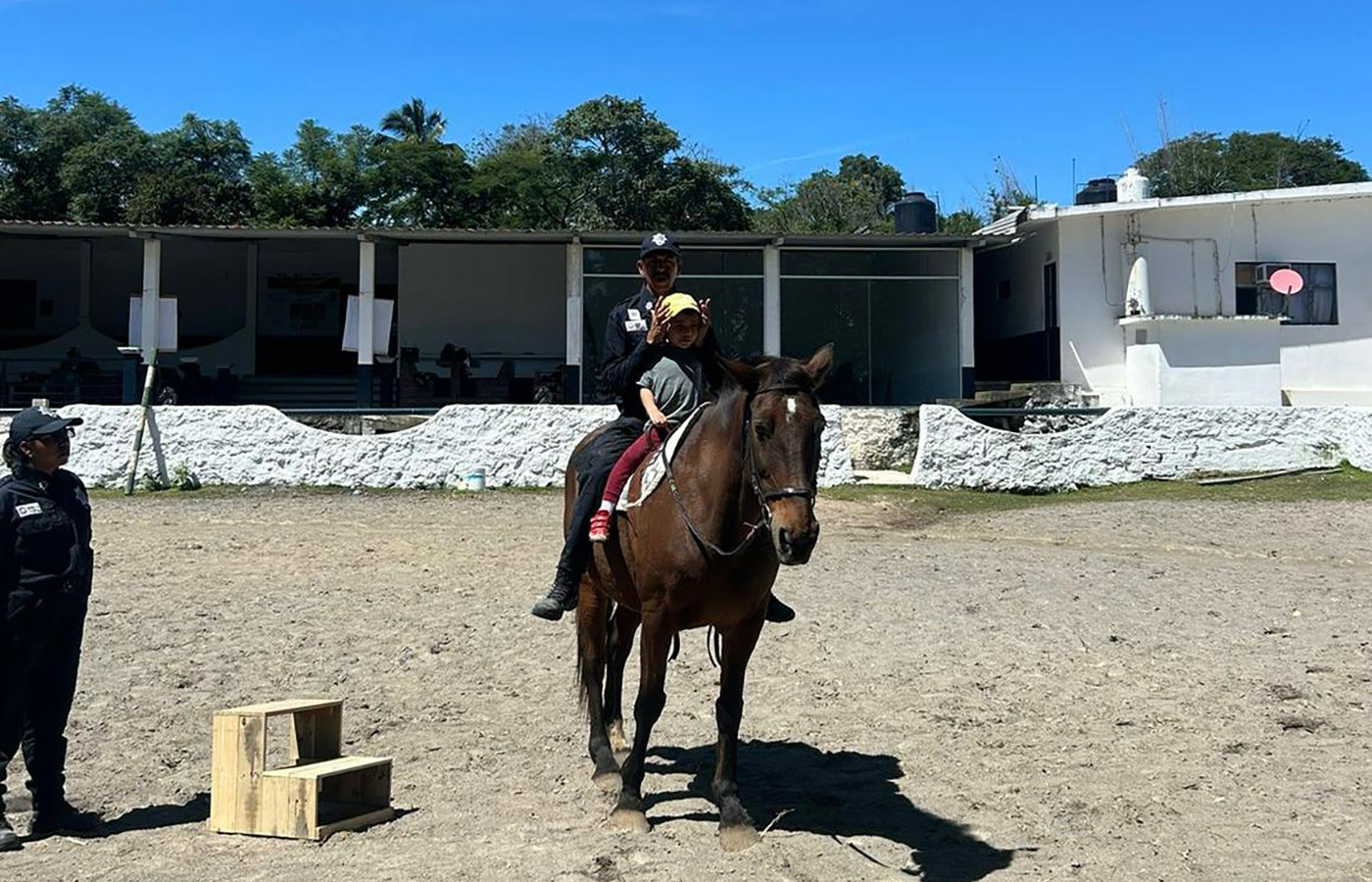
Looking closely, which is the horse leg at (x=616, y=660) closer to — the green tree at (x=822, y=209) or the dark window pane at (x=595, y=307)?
the dark window pane at (x=595, y=307)

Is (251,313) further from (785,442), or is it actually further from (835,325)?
(785,442)

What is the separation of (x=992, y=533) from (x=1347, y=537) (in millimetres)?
4204

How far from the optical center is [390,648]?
8.74 m

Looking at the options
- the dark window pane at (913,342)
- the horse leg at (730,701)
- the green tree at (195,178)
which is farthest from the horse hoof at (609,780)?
the green tree at (195,178)

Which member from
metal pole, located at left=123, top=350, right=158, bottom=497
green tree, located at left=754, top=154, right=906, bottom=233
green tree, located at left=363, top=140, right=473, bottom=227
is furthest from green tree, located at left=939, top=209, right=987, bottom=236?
metal pole, located at left=123, top=350, right=158, bottom=497

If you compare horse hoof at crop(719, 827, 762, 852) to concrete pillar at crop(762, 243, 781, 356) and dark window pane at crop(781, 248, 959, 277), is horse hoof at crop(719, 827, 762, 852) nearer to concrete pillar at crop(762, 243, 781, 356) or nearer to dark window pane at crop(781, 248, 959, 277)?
concrete pillar at crop(762, 243, 781, 356)

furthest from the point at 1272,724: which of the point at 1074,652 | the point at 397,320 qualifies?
the point at 397,320

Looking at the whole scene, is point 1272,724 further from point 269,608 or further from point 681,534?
point 269,608

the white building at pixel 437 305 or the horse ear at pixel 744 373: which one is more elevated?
the white building at pixel 437 305

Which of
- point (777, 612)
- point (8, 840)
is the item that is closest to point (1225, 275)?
point (777, 612)

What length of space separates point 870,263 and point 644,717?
19.8 m

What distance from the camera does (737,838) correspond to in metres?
5.20

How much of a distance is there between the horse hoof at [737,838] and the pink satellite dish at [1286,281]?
73.5ft

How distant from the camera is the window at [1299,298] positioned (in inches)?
948
